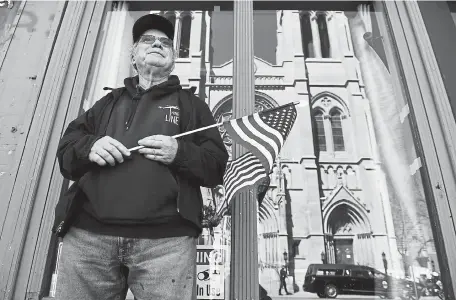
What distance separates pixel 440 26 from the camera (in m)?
3.62

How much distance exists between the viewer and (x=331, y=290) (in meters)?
3.02

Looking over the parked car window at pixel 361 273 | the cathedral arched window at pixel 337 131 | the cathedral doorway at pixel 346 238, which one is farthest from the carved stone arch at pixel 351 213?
the cathedral arched window at pixel 337 131

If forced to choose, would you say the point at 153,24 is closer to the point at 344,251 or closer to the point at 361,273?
the point at 344,251

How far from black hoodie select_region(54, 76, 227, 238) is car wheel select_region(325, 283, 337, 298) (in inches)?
66.3

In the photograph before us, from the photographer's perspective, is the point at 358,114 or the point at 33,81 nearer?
the point at 33,81

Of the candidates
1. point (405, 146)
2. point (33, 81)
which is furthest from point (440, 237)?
point (33, 81)

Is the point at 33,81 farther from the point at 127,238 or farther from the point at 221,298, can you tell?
the point at 221,298

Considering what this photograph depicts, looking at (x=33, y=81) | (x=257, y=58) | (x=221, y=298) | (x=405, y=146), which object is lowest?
(x=221, y=298)

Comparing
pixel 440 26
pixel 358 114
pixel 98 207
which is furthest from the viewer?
pixel 358 114

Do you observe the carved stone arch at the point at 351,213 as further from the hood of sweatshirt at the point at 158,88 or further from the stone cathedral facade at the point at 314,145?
the hood of sweatshirt at the point at 158,88

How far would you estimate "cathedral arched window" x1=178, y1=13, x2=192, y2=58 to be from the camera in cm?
391

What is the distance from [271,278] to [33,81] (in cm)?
274

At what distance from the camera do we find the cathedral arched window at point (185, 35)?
154 inches

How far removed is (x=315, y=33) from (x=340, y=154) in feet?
4.35
